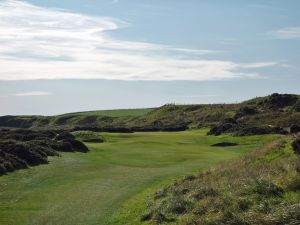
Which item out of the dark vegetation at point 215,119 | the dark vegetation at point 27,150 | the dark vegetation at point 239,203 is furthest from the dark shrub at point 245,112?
the dark vegetation at point 239,203

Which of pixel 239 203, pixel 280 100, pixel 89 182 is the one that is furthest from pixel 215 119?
pixel 239 203

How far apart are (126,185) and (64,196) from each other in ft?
17.1

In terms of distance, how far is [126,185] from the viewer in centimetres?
3080

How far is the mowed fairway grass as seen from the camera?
72.4ft

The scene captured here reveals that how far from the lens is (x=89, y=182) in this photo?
105 feet

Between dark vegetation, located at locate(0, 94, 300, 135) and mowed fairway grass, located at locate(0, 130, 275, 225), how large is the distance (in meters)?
23.3

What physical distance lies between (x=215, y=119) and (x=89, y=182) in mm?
86868

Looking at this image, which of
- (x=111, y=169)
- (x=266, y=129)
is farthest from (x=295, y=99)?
(x=111, y=169)

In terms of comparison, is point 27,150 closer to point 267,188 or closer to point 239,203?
point 267,188

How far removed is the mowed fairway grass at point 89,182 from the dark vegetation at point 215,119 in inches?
919

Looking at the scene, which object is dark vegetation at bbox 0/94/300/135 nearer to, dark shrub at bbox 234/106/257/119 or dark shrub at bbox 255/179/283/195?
dark shrub at bbox 234/106/257/119

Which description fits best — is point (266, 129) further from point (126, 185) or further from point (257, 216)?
point (257, 216)

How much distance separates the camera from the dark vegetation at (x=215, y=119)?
8050 cm

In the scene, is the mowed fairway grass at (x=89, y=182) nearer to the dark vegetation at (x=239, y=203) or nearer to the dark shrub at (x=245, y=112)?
the dark vegetation at (x=239, y=203)
